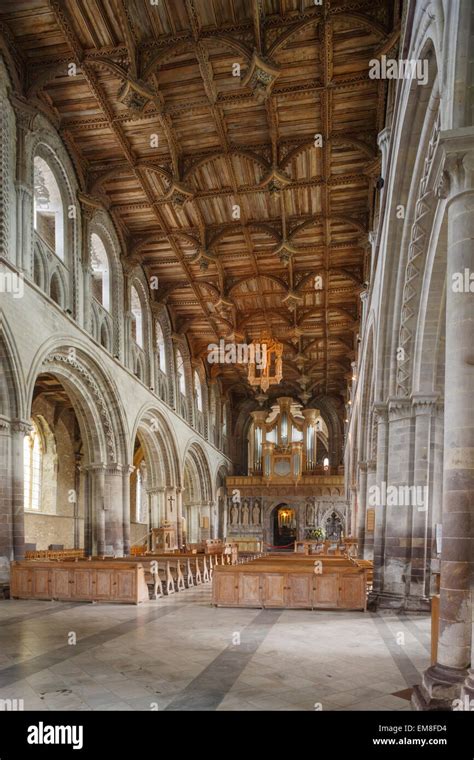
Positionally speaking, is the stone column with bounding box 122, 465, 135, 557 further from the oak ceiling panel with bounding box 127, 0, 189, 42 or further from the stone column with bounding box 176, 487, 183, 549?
the oak ceiling panel with bounding box 127, 0, 189, 42

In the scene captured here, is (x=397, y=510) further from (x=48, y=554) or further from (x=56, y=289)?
(x=48, y=554)

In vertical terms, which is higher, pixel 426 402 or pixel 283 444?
pixel 426 402

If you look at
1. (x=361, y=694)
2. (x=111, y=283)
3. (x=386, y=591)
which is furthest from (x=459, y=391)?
(x=111, y=283)

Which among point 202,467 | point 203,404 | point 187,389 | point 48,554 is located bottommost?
point 48,554

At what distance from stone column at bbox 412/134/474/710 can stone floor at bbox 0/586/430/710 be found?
58 centimetres

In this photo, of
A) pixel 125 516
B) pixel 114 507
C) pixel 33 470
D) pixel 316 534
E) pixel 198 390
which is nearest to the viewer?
pixel 114 507

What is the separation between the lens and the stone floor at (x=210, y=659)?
5.94 m

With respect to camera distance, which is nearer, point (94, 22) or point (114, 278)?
point (94, 22)

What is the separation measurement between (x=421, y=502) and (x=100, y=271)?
12946mm

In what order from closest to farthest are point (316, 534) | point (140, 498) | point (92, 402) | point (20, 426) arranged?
point (20, 426) → point (92, 402) → point (140, 498) → point (316, 534)

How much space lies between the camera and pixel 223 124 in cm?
1563

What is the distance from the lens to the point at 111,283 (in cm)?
2041

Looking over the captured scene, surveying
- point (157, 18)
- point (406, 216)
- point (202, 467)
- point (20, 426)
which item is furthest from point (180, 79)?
point (202, 467)
